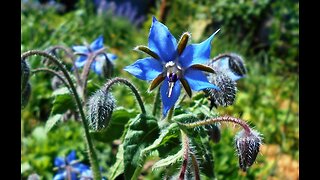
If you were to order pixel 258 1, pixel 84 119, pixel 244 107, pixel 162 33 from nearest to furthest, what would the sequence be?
pixel 162 33 → pixel 84 119 → pixel 244 107 → pixel 258 1

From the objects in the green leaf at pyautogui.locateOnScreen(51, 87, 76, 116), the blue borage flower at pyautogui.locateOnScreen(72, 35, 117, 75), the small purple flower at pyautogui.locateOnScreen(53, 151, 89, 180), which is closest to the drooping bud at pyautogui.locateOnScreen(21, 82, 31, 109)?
the green leaf at pyautogui.locateOnScreen(51, 87, 76, 116)

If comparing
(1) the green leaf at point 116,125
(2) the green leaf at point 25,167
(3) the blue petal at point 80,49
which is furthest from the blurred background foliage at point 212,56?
(3) the blue petal at point 80,49

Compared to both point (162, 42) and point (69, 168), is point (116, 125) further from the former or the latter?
point (69, 168)

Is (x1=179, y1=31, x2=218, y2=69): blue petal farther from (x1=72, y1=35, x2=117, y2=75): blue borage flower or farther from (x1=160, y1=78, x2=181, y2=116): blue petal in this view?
(x1=72, y1=35, x2=117, y2=75): blue borage flower

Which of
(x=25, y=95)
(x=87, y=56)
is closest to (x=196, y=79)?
(x=25, y=95)
